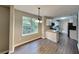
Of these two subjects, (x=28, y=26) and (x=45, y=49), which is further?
(x=28, y=26)

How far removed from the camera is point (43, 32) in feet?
25.6

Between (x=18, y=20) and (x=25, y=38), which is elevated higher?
(x=18, y=20)

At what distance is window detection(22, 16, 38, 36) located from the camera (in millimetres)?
5955

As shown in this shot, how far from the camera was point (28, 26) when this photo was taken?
6570 millimetres

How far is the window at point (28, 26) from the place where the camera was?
5.95m

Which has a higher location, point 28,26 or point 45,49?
point 28,26

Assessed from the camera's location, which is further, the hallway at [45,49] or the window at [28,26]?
the window at [28,26]

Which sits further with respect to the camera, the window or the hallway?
the window

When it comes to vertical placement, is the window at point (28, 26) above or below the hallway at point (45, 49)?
above

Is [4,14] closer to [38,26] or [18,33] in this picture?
[18,33]

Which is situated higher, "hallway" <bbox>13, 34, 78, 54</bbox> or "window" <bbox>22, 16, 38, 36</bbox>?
"window" <bbox>22, 16, 38, 36</bbox>
